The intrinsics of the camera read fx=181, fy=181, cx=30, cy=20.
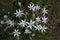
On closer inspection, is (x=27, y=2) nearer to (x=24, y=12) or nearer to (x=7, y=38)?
(x=24, y=12)

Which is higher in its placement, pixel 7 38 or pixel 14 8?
pixel 14 8

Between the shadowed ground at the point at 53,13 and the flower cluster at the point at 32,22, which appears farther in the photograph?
the shadowed ground at the point at 53,13

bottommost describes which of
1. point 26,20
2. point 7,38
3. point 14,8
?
point 7,38

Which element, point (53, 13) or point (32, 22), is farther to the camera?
point (53, 13)

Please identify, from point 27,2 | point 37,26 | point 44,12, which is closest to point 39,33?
point 37,26

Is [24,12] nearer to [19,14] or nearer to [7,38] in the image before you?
[19,14]

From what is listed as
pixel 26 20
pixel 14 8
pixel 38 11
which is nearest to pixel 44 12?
pixel 38 11

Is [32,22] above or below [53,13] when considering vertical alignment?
below

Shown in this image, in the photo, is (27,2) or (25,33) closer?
(25,33)

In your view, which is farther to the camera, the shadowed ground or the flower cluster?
the shadowed ground
